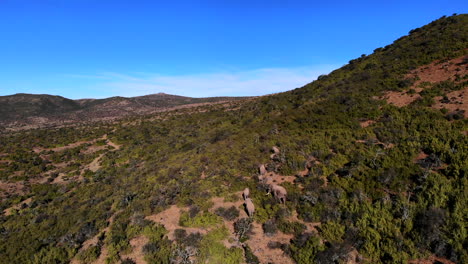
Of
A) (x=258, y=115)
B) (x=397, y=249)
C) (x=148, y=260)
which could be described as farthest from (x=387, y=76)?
(x=148, y=260)

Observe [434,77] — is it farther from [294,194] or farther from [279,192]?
[279,192]

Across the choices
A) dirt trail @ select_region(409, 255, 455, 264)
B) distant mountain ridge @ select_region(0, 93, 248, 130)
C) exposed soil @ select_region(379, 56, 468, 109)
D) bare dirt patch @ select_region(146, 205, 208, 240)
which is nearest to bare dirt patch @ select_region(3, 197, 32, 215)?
bare dirt patch @ select_region(146, 205, 208, 240)

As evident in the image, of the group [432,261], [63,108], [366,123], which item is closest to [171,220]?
[432,261]

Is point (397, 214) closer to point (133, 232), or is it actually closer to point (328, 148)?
point (328, 148)

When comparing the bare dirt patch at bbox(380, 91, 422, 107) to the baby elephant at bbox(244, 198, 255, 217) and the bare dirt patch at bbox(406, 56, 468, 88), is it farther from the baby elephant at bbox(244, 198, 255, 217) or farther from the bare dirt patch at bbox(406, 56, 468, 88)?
the baby elephant at bbox(244, 198, 255, 217)

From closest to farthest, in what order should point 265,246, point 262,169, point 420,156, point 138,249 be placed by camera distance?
point 265,246
point 138,249
point 420,156
point 262,169

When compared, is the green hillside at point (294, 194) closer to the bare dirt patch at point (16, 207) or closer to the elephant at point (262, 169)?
the bare dirt patch at point (16, 207)
